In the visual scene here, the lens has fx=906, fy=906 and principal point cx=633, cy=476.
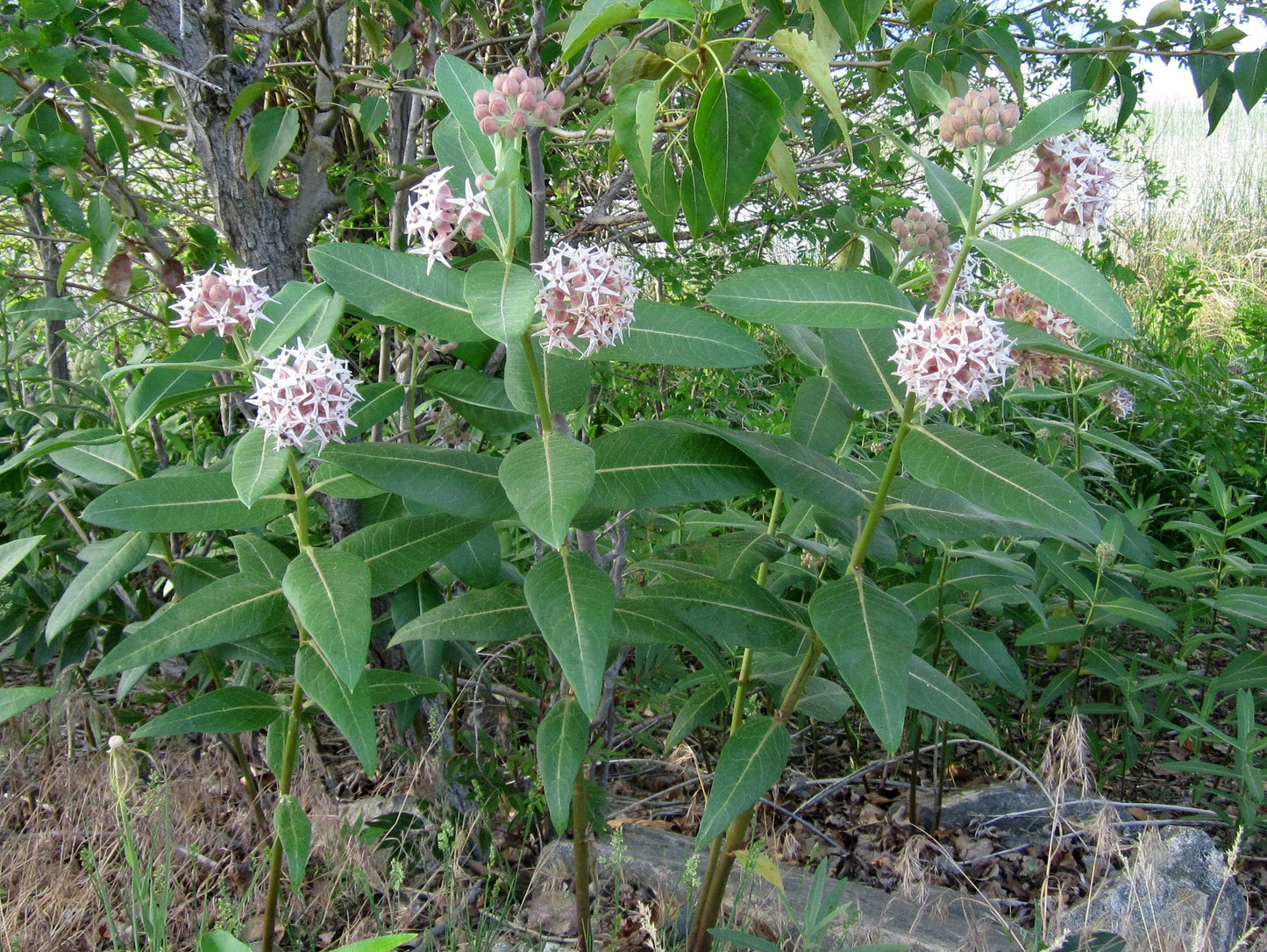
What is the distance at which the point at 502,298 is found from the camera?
3.39ft

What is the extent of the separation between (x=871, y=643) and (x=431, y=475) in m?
0.62

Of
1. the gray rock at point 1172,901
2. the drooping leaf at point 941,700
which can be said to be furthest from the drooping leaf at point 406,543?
the gray rock at point 1172,901

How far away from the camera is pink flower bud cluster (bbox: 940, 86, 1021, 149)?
1.15 meters

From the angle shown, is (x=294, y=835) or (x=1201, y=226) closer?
(x=294, y=835)

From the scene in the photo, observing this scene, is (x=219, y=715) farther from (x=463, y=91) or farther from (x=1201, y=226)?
(x=1201, y=226)

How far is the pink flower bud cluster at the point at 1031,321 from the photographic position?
4.73 feet

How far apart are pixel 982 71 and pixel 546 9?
1.06 metres

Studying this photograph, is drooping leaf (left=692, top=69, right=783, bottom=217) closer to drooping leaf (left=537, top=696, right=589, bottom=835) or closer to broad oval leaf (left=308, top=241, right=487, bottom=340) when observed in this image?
broad oval leaf (left=308, top=241, right=487, bottom=340)

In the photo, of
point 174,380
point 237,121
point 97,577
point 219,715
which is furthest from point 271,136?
point 219,715

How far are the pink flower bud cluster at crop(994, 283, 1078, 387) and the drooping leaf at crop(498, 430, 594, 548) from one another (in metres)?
0.77

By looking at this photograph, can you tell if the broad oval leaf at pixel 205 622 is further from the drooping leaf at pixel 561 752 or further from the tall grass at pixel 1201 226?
the tall grass at pixel 1201 226

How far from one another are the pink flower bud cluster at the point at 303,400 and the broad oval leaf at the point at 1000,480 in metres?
0.76

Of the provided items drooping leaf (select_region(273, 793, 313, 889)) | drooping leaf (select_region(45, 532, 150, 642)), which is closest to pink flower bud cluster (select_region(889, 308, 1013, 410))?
drooping leaf (select_region(273, 793, 313, 889))

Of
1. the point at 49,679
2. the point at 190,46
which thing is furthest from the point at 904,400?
the point at 49,679
